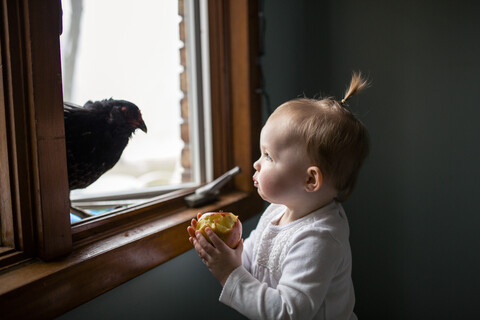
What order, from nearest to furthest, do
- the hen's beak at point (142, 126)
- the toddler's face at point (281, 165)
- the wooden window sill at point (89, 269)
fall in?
the wooden window sill at point (89, 269), the toddler's face at point (281, 165), the hen's beak at point (142, 126)

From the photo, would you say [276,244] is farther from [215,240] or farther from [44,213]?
[44,213]

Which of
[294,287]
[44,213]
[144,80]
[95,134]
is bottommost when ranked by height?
[294,287]

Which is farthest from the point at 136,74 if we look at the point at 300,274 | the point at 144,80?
the point at 300,274

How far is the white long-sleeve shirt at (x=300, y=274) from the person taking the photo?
66cm

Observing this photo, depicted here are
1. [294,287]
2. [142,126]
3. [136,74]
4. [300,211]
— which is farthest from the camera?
[136,74]

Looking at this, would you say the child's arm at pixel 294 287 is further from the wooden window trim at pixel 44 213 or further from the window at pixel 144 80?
the window at pixel 144 80

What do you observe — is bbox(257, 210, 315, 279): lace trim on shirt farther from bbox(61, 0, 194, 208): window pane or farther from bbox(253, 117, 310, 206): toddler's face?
bbox(61, 0, 194, 208): window pane

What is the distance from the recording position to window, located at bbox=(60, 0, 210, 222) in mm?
1013

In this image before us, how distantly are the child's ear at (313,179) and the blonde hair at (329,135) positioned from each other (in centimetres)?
2

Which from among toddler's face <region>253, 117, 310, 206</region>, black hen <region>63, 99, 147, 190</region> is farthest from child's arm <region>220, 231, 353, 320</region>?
black hen <region>63, 99, 147, 190</region>

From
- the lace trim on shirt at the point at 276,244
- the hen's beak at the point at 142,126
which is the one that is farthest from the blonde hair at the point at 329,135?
the hen's beak at the point at 142,126

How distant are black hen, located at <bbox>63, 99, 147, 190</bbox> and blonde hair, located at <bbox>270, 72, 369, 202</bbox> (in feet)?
1.24

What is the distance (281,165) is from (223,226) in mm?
170

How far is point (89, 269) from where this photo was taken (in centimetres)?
72
